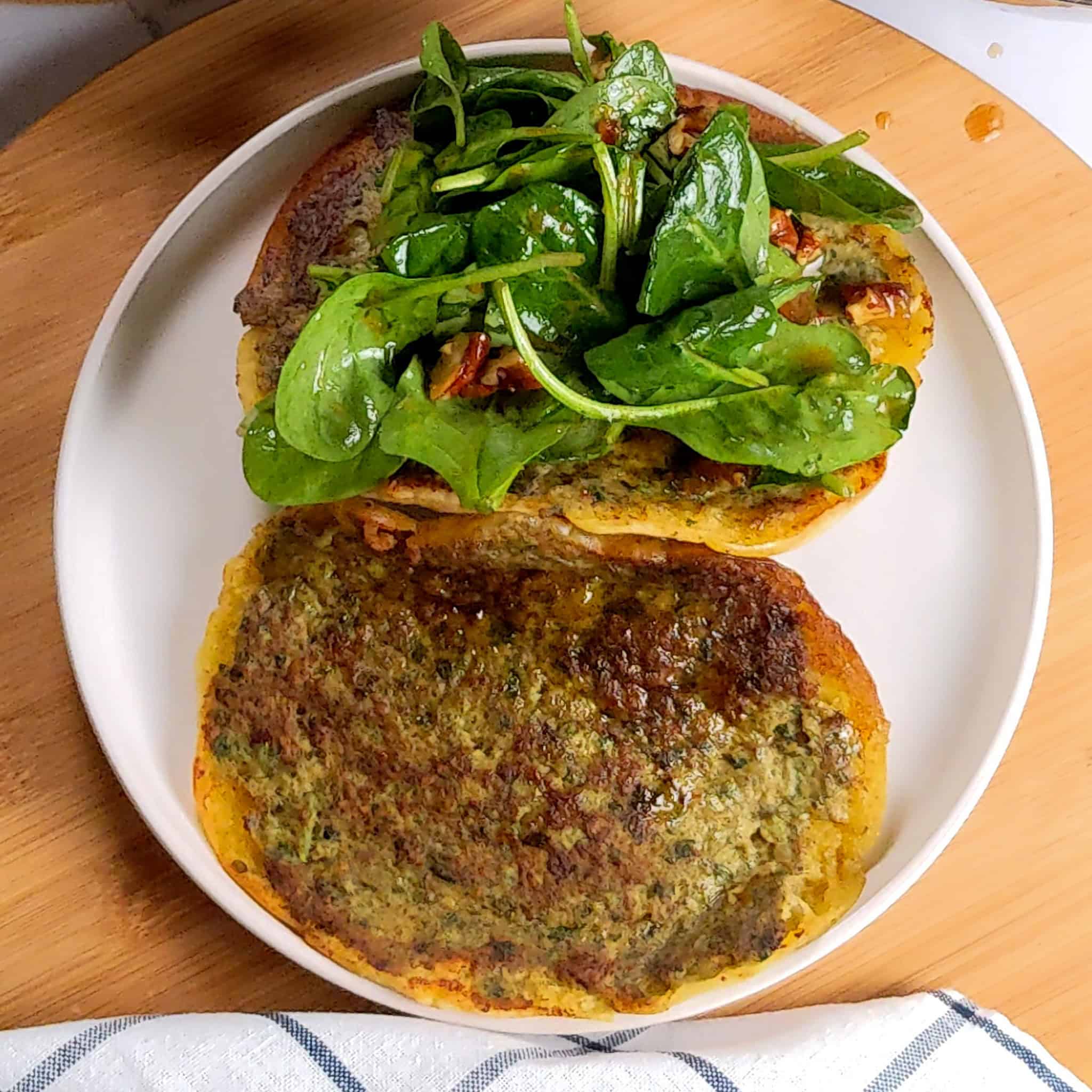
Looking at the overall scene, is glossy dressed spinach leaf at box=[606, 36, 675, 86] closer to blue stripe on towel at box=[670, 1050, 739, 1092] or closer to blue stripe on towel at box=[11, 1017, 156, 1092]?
blue stripe on towel at box=[670, 1050, 739, 1092]

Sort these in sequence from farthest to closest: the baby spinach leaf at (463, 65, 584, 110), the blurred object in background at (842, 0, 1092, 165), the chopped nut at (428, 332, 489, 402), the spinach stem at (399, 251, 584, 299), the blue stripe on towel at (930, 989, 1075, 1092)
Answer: the blurred object in background at (842, 0, 1092, 165)
the blue stripe on towel at (930, 989, 1075, 1092)
the baby spinach leaf at (463, 65, 584, 110)
the chopped nut at (428, 332, 489, 402)
the spinach stem at (399, 251, 584, 299)

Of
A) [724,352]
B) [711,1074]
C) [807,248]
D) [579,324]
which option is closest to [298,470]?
[579,324]

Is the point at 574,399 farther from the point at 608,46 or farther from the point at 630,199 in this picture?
the point at 608,46

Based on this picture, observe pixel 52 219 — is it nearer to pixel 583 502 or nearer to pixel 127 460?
pixel 127 460

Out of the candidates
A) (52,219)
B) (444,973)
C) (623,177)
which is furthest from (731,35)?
(444,973)

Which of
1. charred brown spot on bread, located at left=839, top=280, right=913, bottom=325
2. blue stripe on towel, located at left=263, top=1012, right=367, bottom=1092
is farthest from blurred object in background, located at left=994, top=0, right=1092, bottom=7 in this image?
blue stripe on towel, located at left=263, top=1012, right=367, bottom=1092

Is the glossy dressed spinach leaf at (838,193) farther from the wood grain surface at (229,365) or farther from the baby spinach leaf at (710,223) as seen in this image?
the wood grain surface at (229,365)
